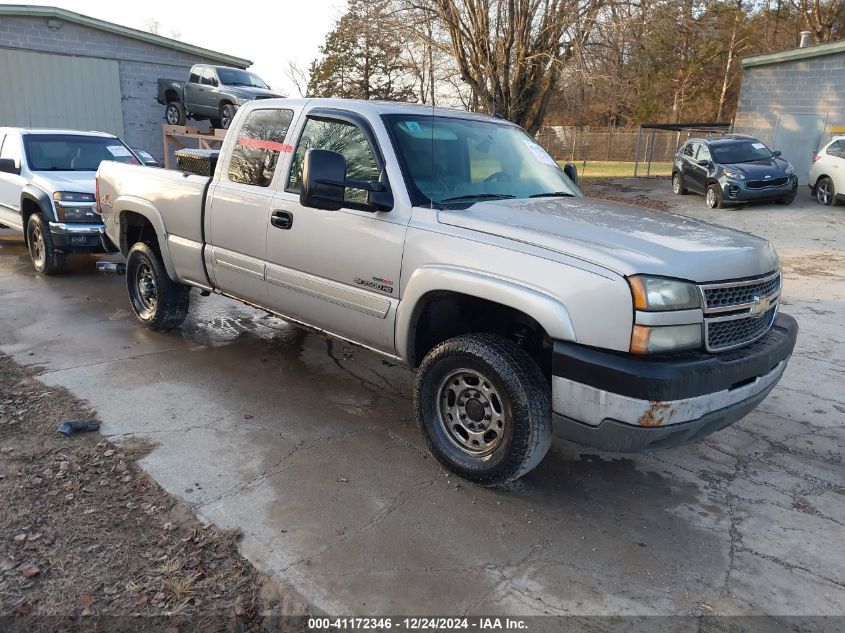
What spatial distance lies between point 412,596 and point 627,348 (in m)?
1.44

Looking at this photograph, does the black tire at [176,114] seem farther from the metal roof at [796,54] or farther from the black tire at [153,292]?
the metal roof at [796,54]

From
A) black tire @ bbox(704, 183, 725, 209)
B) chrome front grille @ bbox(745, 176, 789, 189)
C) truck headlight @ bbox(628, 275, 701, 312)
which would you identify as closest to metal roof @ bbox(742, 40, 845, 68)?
chrome front grille @ bbox(745, 176, 789, 189)

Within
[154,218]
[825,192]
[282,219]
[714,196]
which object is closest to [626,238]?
[282,219]

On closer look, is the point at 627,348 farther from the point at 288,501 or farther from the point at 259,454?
the point at 259,454

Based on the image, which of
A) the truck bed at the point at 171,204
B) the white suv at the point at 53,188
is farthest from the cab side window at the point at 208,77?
the truck bed at the point at 171,204

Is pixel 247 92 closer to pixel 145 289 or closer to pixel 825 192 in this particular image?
pixel 145 289

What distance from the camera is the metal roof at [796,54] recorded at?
19.3m

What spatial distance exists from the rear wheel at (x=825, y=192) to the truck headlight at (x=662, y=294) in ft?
51.5

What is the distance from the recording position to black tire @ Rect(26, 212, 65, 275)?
332 inches

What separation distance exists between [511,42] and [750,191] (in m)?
8.30

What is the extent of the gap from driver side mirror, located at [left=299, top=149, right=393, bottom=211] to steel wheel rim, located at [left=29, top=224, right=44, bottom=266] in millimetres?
6331

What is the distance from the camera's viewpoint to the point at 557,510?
355 centimetres

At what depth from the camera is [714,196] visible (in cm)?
1678

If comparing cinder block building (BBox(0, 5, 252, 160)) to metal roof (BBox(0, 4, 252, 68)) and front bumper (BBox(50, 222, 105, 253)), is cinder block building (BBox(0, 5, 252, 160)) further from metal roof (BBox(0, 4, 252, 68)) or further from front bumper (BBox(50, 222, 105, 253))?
front bumper (BBox(50, 222, 105, 253))
